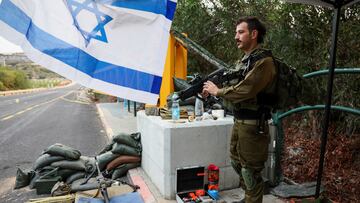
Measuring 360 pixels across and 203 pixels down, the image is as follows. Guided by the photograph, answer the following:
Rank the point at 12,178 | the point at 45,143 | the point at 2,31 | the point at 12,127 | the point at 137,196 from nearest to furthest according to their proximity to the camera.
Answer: the point at 2,31
the point at 137,196
the point at 12,178
the point at 45,143
the point at 12,127

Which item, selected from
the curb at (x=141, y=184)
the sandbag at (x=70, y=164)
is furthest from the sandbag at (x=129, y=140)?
the sandbag at (x=70, y=164)

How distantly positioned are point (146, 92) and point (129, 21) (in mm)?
546

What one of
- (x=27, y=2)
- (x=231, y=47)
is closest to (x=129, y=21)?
(x=27, y=2)

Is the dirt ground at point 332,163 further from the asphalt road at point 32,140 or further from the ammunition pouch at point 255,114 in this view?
the asphalt road at point 32,140

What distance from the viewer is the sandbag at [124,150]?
440 centimetres

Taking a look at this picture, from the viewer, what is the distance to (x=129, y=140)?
179 inches

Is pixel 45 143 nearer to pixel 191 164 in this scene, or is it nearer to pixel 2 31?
pixel 191 164

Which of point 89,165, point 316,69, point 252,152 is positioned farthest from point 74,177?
point 316,69

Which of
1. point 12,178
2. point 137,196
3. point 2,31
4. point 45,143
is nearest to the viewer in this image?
point 2,31

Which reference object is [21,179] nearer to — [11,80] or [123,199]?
[123,199]

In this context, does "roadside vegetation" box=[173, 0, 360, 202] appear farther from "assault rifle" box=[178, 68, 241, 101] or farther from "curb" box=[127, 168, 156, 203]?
"curb" box=[127, 168, 156, 203]

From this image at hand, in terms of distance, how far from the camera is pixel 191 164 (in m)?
3.32

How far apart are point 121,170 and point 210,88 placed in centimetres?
269

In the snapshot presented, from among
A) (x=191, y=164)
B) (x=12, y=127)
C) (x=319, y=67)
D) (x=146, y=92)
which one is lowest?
(x=12, y=127)
